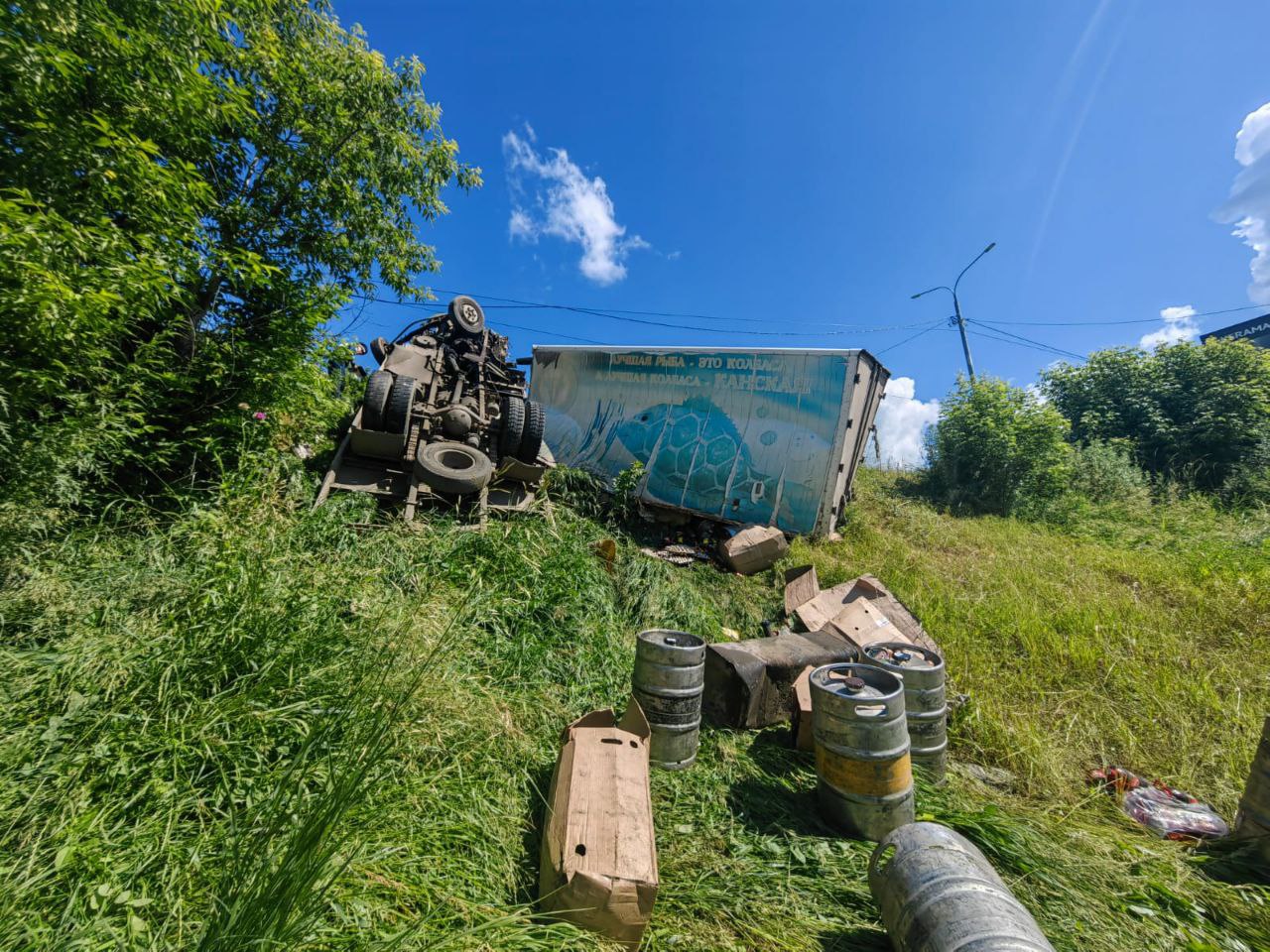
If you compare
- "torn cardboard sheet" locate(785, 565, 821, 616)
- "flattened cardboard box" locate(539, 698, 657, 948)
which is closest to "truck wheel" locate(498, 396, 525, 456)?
"torn cardboard sheet" locate(785, 565, 821, 616)

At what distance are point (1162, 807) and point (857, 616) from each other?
74.6 inches

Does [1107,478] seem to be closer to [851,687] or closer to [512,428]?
[851,687]

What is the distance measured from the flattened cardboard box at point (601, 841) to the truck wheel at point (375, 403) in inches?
200

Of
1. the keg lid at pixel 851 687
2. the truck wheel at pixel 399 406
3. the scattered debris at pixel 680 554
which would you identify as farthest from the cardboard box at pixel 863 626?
the truck wheel at pixel 399 406

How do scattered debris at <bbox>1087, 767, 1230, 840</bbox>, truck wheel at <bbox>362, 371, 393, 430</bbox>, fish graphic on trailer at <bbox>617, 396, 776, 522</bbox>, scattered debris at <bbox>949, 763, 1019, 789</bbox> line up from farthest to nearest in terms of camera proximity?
fish graphic on trailer at <bbox>617, 396, 776, 522</bbox>, truck wheel at <bbox>362, 371, 393, 430</bbox>, scattered debris at <bbox>949, 763, 1019, 789</bbox>, scattered debris at <bbox>1087, 767, 1230, 840</bbox>

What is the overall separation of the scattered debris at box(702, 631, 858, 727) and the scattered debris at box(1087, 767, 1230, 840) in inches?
65.6

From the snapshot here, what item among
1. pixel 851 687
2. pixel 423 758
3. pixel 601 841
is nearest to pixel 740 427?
pixel 851 687

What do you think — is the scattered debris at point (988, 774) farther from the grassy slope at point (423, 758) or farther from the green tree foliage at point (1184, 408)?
the green tree foliage at point (1184, 408)

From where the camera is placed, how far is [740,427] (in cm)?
743

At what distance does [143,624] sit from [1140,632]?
23.8ft

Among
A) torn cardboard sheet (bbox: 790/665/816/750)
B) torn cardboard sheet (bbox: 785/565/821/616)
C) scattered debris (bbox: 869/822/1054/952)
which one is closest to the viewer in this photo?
scattered debris (bbox: 869/822/1054/952)

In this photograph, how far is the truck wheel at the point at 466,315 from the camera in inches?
314

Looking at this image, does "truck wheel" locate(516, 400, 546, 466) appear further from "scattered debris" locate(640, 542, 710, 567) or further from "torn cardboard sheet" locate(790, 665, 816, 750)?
"torn cardboard sheet" locate(790, 665, 816, 750)

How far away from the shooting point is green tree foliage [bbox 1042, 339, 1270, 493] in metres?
10.7
